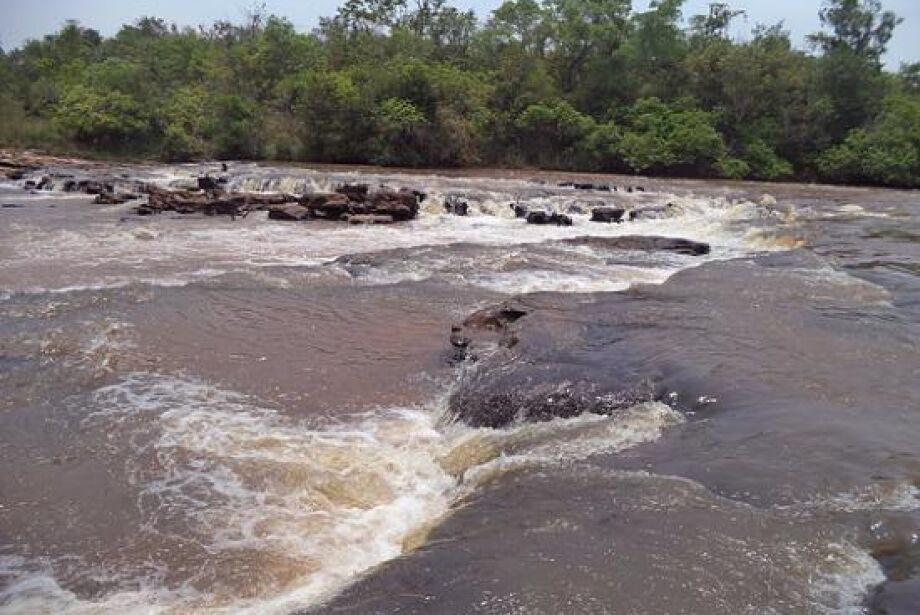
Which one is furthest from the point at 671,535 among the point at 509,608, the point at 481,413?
the point at 481,413

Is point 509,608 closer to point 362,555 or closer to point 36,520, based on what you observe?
point 362,555

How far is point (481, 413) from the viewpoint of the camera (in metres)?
6.64

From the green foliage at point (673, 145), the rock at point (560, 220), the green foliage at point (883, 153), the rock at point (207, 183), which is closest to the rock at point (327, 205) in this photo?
the rock at point (560, 220)

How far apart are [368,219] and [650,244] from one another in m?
7.33

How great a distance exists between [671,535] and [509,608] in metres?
1.17

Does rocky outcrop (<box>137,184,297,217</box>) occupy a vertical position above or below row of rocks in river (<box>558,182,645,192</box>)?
below

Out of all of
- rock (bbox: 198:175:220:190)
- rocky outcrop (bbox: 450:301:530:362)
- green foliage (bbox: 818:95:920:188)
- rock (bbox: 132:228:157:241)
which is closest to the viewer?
rocky outcrop (bbox: 450:301:530:362)

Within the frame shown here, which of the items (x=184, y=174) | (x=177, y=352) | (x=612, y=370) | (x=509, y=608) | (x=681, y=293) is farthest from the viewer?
(x=184, y=174)

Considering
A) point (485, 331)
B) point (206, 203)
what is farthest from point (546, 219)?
point (485, 331)

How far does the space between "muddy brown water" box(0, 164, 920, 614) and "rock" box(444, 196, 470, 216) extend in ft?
28.2

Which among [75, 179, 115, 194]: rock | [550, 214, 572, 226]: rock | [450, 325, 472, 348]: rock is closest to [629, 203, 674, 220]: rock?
[550, 214, 572, 226]: rock

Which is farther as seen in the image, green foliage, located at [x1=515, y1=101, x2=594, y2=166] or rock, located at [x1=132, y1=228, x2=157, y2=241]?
green foliage, located at [x1=515, y1=101, x2=594, y2=166]

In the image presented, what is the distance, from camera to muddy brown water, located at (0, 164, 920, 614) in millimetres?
4160

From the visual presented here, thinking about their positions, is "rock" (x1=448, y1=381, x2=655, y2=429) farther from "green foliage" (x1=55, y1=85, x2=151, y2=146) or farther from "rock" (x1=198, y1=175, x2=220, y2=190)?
"green foliage" (x1=55, y1=85, x2=151, y2=146)
